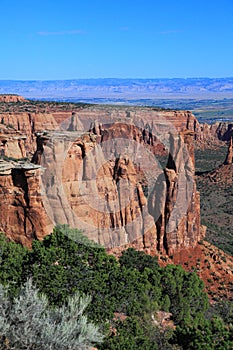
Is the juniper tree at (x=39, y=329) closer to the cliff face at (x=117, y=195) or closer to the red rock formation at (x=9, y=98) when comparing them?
the cliff face at (x=117, y=195)

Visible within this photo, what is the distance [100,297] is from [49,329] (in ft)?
16.3

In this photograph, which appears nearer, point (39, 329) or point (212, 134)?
point (39, 329)

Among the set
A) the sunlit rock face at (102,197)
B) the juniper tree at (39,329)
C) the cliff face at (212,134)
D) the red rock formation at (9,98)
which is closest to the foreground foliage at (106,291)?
the juniper tree at (39,329)

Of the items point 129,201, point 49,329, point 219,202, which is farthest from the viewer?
point 219,202

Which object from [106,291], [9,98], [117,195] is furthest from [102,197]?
[9,98]

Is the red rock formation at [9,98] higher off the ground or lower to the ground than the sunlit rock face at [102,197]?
higher

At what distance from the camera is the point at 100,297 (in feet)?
60.1

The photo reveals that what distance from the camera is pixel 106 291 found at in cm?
1880

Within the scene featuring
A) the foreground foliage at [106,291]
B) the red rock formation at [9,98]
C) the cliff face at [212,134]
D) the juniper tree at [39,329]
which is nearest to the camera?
the juniper tree at [39,329]

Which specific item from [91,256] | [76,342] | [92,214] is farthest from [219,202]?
[76,342]

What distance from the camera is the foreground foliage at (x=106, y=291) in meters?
15.8

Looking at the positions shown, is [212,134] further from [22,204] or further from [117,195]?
[22,204]

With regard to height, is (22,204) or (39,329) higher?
(22,204)

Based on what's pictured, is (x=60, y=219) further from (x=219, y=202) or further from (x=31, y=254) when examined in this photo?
(x=219, y=202)
